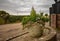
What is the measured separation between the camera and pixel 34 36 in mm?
3604

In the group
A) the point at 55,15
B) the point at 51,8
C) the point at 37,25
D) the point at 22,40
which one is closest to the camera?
the point at 22,40

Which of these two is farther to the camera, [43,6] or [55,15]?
[43,6]

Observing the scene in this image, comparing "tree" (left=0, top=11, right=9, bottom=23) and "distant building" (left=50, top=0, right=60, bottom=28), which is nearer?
"distant building" (left=50, top=0, right=60, bottom=28)

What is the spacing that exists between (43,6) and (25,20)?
3.30 meters

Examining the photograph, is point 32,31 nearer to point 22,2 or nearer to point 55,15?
point 55,15

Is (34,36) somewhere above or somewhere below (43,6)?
below

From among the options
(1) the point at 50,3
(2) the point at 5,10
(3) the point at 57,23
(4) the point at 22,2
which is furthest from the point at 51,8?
(2) the point at 5,10

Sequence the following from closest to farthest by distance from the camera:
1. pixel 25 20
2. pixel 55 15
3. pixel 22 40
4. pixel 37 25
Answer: pixel 22 40
pixel 37 25
pixel 25 20
pixel 55 15

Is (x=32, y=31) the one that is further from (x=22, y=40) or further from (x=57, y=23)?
(x=57, y=23)

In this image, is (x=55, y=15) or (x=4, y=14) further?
(x=4, y=14)

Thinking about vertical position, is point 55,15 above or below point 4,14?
below

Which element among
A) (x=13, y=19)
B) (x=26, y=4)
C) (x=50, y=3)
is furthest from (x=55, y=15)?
(x=13, y=19)

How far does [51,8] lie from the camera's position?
329 inches

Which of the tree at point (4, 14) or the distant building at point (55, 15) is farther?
the tree at point (4, 14)
